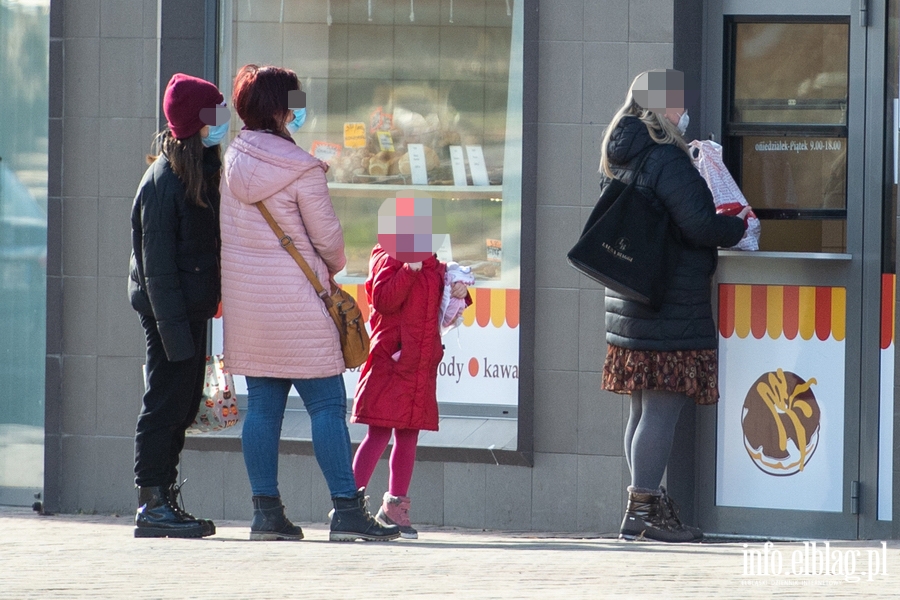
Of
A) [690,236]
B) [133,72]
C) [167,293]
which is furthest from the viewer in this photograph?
[133,72]

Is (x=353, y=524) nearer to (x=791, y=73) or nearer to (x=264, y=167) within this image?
(x=264, y=167)

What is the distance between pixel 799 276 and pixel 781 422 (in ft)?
2.36

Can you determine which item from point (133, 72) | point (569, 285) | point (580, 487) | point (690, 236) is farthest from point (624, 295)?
point (133, 72)

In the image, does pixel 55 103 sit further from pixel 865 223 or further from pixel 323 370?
pixel 865 223

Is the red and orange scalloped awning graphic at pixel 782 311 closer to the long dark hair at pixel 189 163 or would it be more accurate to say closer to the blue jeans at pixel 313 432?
the blue jeans at pixel 313 432

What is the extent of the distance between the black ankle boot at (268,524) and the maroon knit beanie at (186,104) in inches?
59.2

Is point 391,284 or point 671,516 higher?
point 391,284

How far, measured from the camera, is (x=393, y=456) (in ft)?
18.2

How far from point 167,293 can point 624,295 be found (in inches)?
74.7

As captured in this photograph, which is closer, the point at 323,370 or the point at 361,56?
the point at 323,370

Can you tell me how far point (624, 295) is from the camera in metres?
5.52

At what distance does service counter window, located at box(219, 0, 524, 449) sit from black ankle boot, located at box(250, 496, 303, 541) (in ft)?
4.53

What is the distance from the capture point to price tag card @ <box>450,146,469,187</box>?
6.66 metres

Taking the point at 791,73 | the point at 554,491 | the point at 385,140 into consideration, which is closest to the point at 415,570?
the point at 554,491
